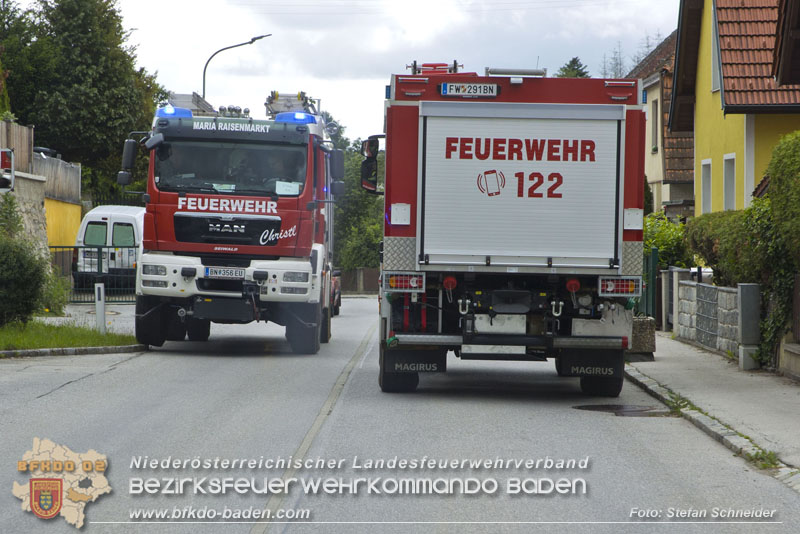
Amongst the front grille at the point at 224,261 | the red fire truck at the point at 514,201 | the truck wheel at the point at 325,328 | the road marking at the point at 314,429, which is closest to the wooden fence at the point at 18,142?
the truck wheel at the point at 325,328

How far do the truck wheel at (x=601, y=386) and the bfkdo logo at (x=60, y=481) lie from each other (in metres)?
6.32

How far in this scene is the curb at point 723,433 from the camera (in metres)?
8.13

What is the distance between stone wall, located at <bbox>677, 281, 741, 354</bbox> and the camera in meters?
16.2

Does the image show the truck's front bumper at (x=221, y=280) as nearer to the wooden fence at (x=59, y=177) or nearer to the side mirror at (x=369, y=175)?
the side mirror at (x=369, y=175)

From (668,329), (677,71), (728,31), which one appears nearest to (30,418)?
(668,329)

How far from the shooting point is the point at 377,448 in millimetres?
8938

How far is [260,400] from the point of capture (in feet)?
38.9

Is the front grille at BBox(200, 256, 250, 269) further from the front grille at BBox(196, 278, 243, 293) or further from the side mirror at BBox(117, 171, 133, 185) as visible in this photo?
the side mirror at BBox(117, 171, 133, 185)

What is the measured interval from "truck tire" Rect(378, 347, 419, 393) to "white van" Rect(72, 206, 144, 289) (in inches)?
703

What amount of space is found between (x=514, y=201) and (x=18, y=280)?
905cm

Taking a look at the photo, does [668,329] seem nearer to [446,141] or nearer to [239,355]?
[239,355]

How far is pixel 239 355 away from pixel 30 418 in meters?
7.23

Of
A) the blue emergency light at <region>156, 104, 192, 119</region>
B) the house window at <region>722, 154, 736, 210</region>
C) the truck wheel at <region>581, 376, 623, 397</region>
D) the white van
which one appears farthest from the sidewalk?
the white van

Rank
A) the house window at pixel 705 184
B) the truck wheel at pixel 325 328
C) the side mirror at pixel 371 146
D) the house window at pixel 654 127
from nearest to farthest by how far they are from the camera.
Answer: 1. the side mirror at pixel 371 146
2. the truck wheel at pixel 325 328
3. the house window at pixel 705 184
4. the house window at pixel 654 127
